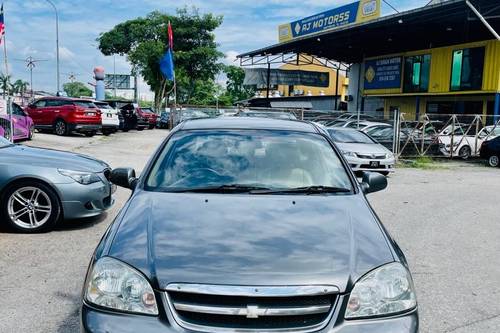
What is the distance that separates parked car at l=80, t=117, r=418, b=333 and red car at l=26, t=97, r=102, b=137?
1845 cm

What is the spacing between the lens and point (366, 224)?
2.98 m

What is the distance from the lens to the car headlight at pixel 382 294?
95.3 inches

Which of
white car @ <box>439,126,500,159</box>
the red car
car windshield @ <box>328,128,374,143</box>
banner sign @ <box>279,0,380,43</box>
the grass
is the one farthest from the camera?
banner sign @ <box>279,0,380,43</box>

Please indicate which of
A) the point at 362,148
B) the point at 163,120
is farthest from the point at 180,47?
the point at 362,148

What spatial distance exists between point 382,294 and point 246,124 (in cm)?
223

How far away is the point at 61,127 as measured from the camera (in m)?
20.8

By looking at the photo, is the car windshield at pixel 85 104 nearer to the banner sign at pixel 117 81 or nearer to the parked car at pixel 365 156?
the parked car at pixel 365 156

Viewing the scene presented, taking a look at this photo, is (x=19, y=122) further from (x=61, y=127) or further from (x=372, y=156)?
(x=372, y=156)

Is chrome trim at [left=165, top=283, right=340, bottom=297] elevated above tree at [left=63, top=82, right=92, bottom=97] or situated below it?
below

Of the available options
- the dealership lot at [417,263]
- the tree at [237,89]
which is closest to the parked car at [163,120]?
the dealership lot at [417,263]

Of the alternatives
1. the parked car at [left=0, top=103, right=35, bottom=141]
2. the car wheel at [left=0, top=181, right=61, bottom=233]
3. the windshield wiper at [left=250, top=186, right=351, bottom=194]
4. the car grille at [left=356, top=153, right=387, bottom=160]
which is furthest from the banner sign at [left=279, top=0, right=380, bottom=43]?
the windshield wiper at [left=250, top=186, right=351, bottom=194]

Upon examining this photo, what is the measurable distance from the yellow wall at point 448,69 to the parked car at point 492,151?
10931 mm

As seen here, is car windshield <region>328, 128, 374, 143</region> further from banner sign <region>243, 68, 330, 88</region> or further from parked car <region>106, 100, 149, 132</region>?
banner sign <region>243, 68, 330, 88</region>

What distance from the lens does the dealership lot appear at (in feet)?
12.8
